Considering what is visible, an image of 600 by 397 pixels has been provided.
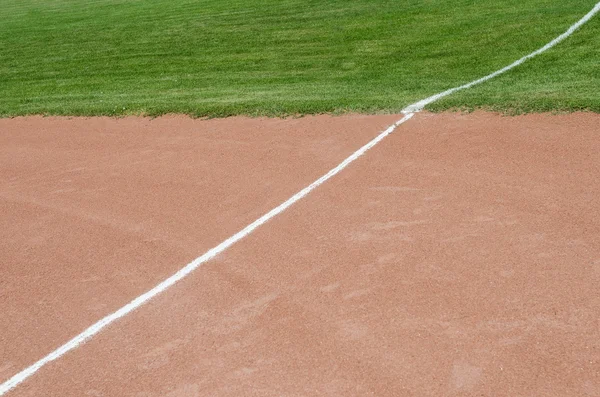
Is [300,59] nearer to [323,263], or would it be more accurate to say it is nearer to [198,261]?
[198,261]

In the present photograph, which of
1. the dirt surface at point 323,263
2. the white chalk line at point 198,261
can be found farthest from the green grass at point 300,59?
the dirt surface at point 323,263

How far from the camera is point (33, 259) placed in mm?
8086

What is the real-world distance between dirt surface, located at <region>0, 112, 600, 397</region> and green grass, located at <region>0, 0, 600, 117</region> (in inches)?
47.7

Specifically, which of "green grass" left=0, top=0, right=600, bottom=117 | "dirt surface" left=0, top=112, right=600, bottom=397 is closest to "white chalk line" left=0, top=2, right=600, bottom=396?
"dirt surface" left=0, top=112, right=600, bottom=397

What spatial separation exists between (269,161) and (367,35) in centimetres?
770

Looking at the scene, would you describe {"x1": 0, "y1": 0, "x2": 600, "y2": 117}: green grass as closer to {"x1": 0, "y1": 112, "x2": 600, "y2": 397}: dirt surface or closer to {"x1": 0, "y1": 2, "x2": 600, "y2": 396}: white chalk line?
{"x1": 0, "y1": 2, "x2": 600, "y2": 396}: white chalk line

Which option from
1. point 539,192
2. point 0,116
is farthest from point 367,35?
point 539,192

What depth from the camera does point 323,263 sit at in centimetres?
708

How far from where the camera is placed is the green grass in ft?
38.9

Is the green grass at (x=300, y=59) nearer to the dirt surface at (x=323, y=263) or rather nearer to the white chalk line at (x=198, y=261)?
the white chalk line at (x=198, y=261)

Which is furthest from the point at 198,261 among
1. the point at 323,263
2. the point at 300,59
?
the point at 300,59

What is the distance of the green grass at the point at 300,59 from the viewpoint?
11852mm

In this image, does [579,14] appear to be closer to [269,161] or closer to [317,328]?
[269,161]

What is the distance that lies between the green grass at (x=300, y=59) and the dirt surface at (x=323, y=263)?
1212mm
